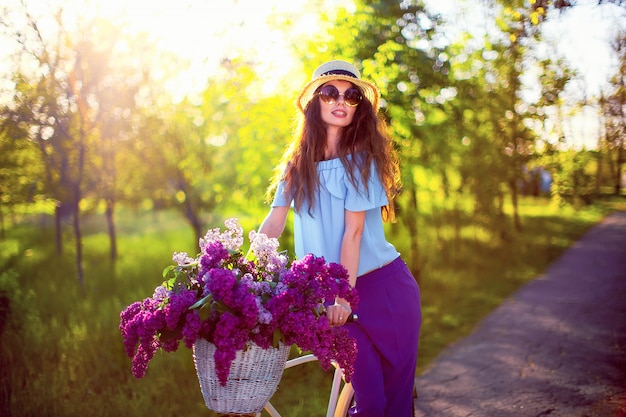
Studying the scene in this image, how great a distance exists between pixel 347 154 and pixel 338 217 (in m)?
0.34

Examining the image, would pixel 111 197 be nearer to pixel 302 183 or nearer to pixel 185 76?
pixel 185 76

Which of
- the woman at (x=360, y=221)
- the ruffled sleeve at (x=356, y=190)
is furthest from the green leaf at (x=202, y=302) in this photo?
the ruffled sleeve at (x=356, y=190)

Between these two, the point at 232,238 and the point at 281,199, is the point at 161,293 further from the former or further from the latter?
the point at 281,199

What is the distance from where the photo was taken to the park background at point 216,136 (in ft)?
17.3

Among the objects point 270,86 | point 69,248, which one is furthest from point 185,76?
point 69,248

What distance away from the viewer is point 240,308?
2.35 meters

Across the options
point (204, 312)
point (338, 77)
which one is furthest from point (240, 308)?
point (338, 77)

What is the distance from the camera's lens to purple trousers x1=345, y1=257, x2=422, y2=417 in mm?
3109

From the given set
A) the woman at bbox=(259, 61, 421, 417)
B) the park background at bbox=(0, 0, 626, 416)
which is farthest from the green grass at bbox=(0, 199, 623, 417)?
the woman at bbox=(259, 61, 421, 417)

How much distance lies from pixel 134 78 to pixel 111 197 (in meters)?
2.19

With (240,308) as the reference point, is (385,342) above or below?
below

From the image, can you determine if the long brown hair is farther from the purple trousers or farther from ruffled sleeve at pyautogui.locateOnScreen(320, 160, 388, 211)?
the purple trousers

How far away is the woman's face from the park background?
159cm

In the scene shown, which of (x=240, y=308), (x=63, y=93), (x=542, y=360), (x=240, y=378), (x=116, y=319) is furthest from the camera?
(x=63, y=93)
